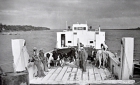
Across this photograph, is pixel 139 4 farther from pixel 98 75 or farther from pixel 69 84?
pixel 69 84

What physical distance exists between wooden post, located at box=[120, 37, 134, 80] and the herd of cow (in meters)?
2.22

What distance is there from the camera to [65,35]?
17.9m

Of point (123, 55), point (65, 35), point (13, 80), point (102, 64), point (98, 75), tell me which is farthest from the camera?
point (65, 35)

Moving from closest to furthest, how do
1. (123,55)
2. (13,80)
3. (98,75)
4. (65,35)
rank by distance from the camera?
(13,80)
(123,55)
(98,75)
(65,35)

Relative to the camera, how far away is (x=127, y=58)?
6.18 metres

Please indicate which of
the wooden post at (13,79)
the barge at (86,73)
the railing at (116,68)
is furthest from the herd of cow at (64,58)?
the wooden post at (13,79)

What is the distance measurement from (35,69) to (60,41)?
1031 centimetres

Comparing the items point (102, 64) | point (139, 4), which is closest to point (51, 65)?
point (102, 64)

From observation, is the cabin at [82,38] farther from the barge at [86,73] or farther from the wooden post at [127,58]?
the wooden post at [127,58]

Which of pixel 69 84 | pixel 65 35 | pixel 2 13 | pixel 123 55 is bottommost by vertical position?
pixel 69 84

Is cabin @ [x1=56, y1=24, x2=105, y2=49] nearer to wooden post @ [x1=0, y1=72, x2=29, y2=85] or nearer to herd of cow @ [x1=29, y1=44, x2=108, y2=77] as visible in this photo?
herd of cow @ [x1=29, y1=44, x2=108, y2=77]

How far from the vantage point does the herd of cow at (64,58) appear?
291 inches

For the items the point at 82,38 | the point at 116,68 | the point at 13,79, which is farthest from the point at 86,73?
the point at 82,38

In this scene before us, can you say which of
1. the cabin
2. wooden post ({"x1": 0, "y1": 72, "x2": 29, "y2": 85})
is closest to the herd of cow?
wooden post ({"x1": 0, "y1": 72, "x2": 29, "y2": 85})
